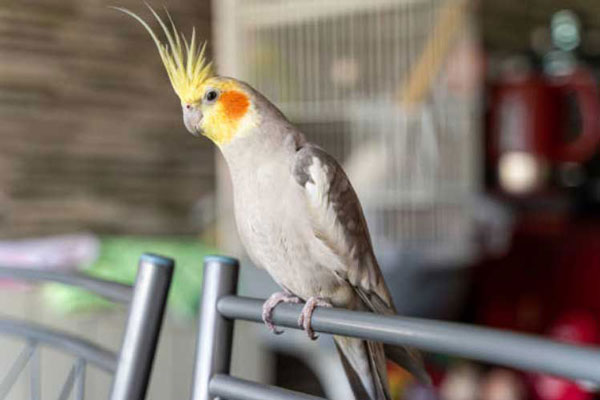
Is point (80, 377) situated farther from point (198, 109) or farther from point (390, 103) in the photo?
point (390, 103)

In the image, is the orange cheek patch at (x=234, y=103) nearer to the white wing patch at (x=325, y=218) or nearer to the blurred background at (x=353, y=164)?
the white wing patch at (x=325, y=218)

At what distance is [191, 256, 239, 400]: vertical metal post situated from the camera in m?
0.39

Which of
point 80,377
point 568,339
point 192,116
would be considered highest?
point 192,116

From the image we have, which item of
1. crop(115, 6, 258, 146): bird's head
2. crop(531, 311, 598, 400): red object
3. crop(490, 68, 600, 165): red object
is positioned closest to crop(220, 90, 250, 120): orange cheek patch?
crop(115, 6, 258, 146): bird's head

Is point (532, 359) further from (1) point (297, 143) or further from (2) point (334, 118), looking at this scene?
(2) point (334, 118)

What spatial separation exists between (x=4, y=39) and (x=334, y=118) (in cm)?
106

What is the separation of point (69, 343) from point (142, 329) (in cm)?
9

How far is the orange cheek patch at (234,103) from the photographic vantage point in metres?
0.37

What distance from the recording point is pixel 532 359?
237mm

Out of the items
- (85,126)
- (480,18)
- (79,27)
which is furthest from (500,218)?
(79,27)

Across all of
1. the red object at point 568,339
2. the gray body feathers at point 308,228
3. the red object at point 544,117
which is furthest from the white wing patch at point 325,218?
the red object at point 544,117

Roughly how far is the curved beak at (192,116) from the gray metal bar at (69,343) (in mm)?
146

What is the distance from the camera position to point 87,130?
0.87m

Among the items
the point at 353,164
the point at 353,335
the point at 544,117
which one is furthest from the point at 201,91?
the point at 544,117
